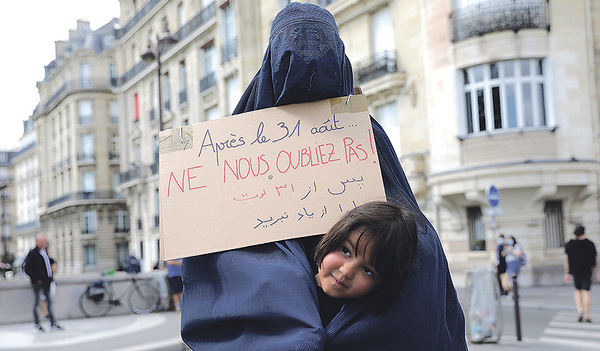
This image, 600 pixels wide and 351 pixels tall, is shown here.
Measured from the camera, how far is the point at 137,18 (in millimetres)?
40781

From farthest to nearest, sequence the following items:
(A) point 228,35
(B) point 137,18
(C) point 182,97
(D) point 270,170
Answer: (B) point 137,18 → (C) point 182,97 → (A) point 228,35 → (D) point 270,170

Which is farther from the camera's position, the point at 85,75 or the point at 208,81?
the point at 85,75

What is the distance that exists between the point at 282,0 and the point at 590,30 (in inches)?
518

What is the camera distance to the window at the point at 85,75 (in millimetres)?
55375

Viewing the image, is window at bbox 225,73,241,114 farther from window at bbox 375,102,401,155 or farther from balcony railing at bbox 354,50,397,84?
window at bbox 375,102,401,155

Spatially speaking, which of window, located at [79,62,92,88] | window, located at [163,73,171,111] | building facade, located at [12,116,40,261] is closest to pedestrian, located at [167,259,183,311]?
window, located at [163,73,171,111]

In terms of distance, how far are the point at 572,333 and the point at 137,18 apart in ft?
118

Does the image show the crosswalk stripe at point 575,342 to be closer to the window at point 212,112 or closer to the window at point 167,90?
the window at point 212,112

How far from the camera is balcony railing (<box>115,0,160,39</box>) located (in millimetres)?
39125

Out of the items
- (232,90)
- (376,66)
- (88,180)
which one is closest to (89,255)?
(88,180)

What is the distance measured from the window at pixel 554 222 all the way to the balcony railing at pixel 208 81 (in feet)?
60.4

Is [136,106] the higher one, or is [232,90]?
[136,106]

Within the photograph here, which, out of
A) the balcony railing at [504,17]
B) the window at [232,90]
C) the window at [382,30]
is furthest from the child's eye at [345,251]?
the window at [232,90]

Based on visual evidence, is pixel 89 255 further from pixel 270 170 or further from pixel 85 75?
pixel 270 170
